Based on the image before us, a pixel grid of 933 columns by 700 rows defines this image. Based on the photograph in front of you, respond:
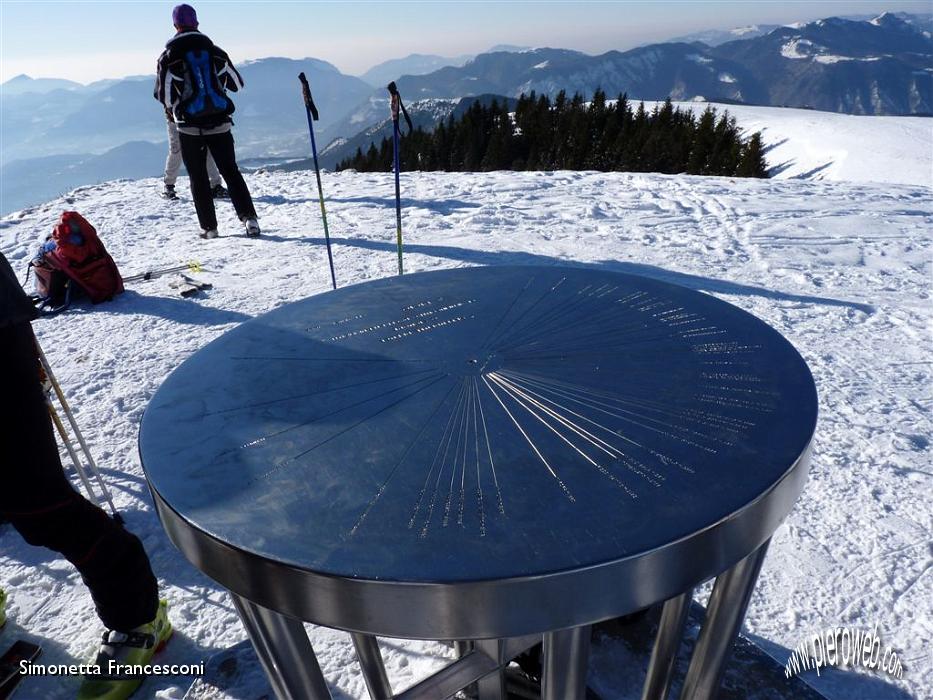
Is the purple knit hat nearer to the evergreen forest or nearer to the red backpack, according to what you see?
the red backpack

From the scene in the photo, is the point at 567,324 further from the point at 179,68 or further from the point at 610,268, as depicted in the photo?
the point at 179,68

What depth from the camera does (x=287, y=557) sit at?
112 cm

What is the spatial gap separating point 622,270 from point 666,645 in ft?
15.7

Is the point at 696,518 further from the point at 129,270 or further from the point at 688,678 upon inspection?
the point at 129,270

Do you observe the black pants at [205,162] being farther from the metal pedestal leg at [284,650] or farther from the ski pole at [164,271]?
the metal pedestal leg at [284,650]

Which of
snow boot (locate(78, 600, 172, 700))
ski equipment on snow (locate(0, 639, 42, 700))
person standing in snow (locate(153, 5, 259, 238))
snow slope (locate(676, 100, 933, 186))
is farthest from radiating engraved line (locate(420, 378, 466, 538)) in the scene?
snow slope (locate(676, 100, 933, 186))

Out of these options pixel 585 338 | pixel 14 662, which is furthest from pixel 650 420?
pixel 14 662

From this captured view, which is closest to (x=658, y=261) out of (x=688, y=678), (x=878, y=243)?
(x=878, y=243)

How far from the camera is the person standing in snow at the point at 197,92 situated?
6227 millimetres

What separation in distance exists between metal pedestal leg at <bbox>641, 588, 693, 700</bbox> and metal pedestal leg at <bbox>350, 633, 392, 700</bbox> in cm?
80

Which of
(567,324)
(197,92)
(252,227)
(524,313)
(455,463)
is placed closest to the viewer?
(455,463)

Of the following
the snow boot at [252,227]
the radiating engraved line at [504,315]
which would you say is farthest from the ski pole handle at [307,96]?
the radiating engraved line at [504,315]

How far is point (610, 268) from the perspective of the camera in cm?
625

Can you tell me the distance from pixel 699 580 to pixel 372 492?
68 cm
